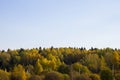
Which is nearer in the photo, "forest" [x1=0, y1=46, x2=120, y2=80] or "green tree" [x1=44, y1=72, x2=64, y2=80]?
"green tree" [x1=44, y1=72, x2=64, y2=80]

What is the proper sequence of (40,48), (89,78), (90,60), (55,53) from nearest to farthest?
(89,78) < (90,60) < (55,53) < (40,48)

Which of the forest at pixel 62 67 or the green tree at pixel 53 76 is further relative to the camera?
the forest at pixel 62 67

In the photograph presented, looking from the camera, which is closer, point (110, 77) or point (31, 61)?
point (110, 77)

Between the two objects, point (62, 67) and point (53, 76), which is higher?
point (62, 67)

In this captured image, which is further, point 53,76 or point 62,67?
point 62,67

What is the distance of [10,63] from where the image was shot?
127438 millimetres

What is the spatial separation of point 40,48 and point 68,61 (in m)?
36.3

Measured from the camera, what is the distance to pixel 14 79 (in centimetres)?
8581

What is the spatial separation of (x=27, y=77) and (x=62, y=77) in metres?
9.54

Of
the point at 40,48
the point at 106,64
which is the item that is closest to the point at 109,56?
the point at 106,64

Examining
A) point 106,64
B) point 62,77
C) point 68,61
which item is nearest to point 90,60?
point 106,64

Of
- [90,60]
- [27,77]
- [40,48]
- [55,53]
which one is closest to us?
[27,77]

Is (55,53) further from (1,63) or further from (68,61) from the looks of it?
(1,63)

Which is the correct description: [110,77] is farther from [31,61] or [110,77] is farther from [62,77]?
[31,61]
